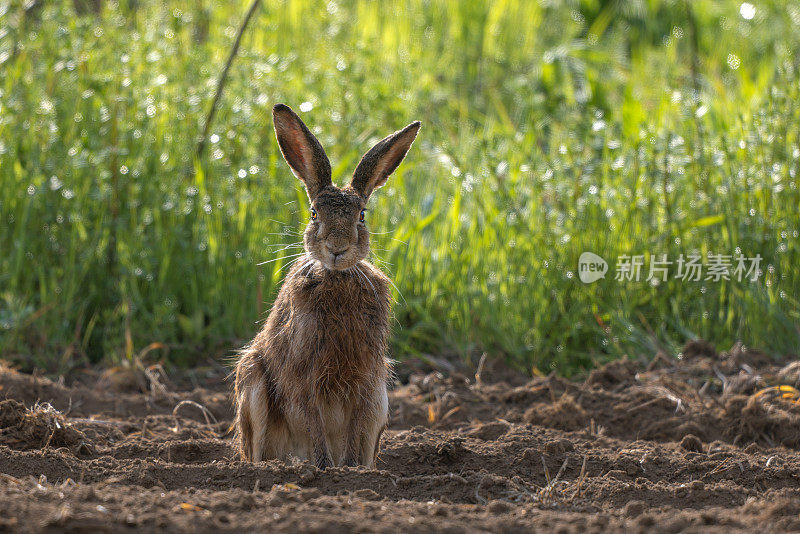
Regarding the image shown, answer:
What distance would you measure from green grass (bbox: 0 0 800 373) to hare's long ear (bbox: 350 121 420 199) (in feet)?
4.28

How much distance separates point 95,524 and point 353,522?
751 mm

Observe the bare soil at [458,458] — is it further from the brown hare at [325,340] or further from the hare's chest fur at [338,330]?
the hare's chest fur at [338,330]

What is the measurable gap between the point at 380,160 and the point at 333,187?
271 millimetres

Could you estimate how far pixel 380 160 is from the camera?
14.0ft

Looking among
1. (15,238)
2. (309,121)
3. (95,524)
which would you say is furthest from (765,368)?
(15,238)

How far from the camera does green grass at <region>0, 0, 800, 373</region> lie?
19.5 feet

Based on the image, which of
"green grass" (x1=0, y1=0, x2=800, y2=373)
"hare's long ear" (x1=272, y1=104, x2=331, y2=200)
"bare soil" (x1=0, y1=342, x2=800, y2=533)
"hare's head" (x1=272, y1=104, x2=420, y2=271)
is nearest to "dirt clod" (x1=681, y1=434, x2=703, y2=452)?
"bare soil" (x1=0, y1=342, x2=800, y2=533)

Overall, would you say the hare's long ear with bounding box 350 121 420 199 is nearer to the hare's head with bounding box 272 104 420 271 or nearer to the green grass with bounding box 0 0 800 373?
the hare's head with bounding box 272 104 420 271

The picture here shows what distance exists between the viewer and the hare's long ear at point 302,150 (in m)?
4.14

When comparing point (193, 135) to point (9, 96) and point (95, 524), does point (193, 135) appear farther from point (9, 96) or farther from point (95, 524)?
point (95, 524)

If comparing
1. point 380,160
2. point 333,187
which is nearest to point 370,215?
point 380,160

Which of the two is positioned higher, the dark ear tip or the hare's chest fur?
the dark ear tip

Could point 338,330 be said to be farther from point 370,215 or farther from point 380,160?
point 370,215

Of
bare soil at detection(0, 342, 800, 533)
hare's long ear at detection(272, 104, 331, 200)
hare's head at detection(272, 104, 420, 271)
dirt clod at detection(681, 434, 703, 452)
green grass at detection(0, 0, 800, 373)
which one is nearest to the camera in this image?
bare soil at detection(0, 342, 800, 533)
